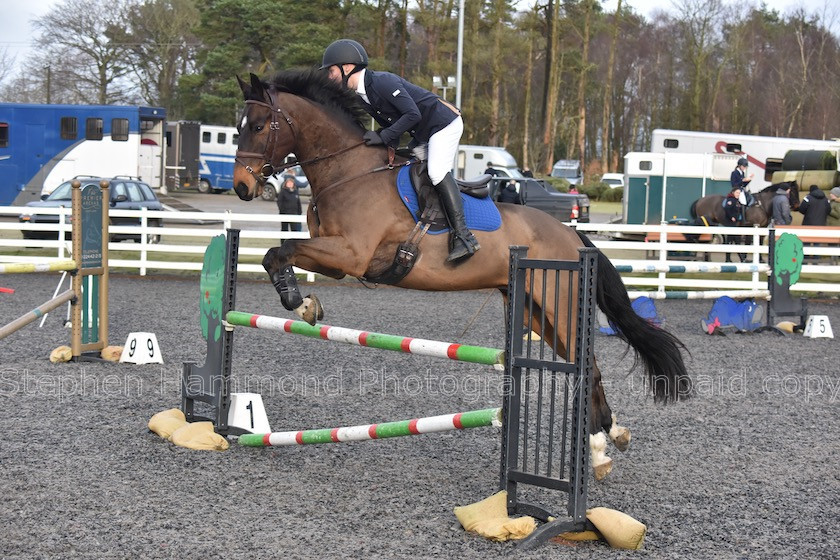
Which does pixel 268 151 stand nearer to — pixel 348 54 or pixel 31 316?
pixel 348 54

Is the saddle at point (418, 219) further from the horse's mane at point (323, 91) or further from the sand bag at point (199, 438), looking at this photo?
the sand bag at point (199, 438)

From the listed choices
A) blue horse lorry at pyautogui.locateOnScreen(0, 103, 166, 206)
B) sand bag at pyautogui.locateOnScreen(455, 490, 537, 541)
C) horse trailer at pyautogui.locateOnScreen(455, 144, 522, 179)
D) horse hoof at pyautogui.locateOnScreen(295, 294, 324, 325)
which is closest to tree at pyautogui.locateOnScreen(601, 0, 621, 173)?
horse trailer at pyautogui.locateOnScreen(455, 144, 522, 179)

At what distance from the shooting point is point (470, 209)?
16.3 feet

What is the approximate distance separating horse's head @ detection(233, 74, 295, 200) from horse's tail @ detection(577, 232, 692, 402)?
73.0 inches

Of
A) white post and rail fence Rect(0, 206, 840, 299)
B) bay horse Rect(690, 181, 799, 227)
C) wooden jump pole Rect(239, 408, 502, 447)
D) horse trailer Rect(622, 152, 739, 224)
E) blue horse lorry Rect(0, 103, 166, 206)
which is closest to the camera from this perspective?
wooden jump pole Rect(239, 408, 502, 447)

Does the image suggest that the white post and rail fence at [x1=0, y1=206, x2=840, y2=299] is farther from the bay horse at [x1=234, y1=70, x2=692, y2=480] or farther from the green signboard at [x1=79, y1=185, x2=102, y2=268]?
the bay horse at [x1=234, y1=70, x2=692, y2=480]

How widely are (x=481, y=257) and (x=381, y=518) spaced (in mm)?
1690

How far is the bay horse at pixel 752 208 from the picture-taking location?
674 inches

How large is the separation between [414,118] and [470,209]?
0.59 m

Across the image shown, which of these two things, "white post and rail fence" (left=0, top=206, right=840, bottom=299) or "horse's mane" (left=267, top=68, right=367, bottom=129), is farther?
"white post and rail fence" (left=0, top=206, right=840, bottom=299)

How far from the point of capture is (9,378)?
259 inches

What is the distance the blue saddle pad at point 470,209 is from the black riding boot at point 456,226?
0.22ft

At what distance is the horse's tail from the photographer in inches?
189

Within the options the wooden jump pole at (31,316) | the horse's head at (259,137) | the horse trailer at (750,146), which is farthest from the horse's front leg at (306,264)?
the horse trailer at (750,146)
